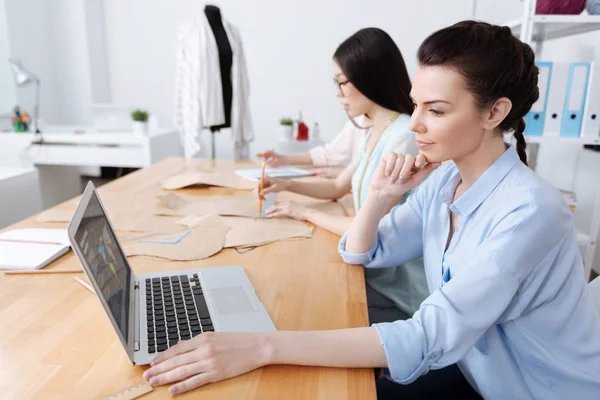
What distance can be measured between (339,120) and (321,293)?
11.6ft

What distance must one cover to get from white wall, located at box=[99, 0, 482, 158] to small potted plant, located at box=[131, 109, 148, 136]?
1.21 metres

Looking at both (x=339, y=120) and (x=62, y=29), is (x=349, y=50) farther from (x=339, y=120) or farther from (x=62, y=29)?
(x=62, y=29)

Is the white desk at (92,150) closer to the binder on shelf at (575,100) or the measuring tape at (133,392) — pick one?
the binder on shelf at (575,100)

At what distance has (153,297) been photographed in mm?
921

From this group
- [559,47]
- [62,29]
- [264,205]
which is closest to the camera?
[264,205]

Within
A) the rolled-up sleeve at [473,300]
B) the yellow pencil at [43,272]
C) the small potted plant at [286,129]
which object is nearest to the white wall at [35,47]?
the small potted plant at [286,129]

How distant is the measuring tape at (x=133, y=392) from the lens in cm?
66

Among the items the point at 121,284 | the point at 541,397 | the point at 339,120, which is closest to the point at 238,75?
the point at 339,120

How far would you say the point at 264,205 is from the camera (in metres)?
1.60

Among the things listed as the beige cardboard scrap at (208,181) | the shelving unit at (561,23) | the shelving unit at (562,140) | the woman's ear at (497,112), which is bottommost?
the beige cardboard scrap at (208,181)

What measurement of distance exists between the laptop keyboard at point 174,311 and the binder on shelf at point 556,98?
1659 millimetres

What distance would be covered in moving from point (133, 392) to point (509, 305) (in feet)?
2.00

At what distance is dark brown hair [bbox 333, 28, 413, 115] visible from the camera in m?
1.43

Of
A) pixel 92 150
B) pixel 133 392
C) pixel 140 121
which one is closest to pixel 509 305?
pixel 133 392
